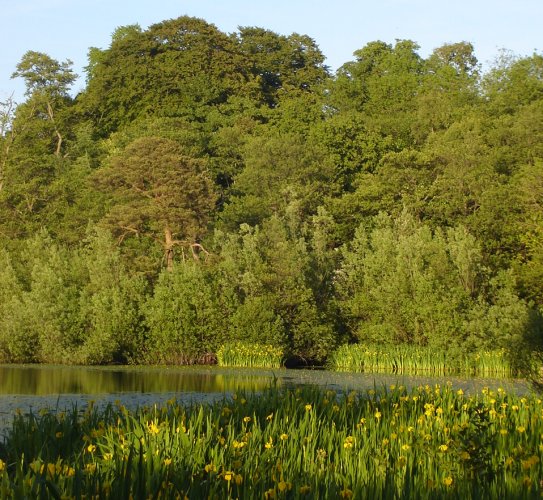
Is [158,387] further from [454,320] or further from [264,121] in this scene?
[264,121]

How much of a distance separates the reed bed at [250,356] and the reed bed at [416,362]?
2099mm

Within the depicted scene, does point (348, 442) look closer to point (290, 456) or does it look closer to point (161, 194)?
point (290, 456)

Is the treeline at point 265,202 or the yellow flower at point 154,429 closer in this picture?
the yellow flower at point 154,429

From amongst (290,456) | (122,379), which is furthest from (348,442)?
(122,379)

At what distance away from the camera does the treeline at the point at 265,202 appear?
3344 cm

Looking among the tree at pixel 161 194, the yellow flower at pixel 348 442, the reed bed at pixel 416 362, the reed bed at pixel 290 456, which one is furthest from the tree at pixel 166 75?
the yellow flower at pixel 348 442

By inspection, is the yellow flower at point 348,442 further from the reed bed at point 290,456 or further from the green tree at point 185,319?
the green tree at point 185,319

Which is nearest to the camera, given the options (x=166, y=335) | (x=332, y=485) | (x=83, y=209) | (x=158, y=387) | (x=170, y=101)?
(x=332, y=485)

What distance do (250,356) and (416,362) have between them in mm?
5582

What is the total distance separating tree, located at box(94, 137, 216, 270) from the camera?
128 feet

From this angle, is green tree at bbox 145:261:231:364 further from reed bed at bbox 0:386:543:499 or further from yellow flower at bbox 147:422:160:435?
yellow flower at bbox 147:422:160:435

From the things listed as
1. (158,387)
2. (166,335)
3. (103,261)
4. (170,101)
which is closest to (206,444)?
(158,387)

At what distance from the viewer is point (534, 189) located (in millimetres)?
38906

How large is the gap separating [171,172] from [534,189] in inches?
589
